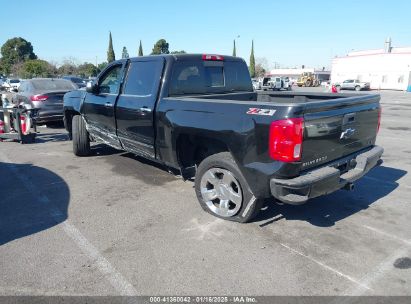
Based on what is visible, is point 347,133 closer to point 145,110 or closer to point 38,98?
point 145,110

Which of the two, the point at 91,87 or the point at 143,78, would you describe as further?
the point at 91,87

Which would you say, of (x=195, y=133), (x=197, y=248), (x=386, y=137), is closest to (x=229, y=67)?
(x=195, y=133)

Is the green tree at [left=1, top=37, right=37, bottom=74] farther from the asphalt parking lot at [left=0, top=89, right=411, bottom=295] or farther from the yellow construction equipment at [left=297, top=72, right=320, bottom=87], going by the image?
the asphalt parking lot at [left=0, top=89, right=411, bottom=295]

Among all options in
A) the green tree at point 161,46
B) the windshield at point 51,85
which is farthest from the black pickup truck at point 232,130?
the green tree at point 161,46

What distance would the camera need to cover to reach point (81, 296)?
9.25 feet

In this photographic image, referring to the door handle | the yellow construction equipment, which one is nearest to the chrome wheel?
the door handle

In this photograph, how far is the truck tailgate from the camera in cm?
342

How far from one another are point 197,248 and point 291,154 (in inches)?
53.5

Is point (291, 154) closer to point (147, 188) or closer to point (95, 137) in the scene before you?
point (147, 188)

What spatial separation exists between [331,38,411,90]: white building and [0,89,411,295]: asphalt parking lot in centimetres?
5505

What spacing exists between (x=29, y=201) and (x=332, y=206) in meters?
4.19

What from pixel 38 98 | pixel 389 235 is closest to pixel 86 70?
pixel 38 98

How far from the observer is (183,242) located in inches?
145

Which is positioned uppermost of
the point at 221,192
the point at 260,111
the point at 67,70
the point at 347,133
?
the point at 67,70
